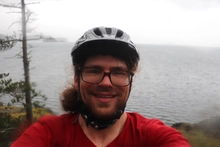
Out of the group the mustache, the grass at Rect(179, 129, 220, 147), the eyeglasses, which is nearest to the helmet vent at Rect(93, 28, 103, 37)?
the eyeglasses

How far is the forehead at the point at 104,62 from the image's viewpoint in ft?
7.94

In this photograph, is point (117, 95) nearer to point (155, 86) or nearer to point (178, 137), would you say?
point (178, 137)

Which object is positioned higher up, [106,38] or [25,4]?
[25,4]

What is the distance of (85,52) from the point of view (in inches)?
98.9

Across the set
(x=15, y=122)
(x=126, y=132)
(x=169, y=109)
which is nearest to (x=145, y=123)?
(x=126, y=132)

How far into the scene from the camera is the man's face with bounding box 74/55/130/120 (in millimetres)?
2330

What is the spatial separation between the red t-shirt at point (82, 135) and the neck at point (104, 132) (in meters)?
0.06

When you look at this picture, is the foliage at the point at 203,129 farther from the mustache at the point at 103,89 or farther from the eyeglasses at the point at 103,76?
the mustache at the point at 103,89

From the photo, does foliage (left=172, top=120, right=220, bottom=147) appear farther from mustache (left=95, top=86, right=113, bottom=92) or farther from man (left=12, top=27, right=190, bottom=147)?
mustache (left=95, top=86, right=113, bottom=92)

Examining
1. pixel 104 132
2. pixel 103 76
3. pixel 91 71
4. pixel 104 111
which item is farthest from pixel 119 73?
pixel 104 132

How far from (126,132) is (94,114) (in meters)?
0.37

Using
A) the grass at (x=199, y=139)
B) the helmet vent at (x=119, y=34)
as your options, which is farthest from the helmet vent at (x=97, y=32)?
the grass at (x=199, y=139)

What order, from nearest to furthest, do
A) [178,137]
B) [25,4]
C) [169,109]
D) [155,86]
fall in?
1. [178,137]
2. [25,4]
3. [169,109]
4. [155,86]

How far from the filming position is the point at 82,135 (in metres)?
2.37
